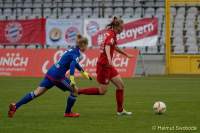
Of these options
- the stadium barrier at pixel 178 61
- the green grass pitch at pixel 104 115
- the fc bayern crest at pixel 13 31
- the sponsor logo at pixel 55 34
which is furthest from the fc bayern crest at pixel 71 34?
the green grass pitch at pixel 104 115

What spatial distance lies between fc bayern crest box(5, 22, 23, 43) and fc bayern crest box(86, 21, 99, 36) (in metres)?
3.97

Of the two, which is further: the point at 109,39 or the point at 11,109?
the point at 109,39

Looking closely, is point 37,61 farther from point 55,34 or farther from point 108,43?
point 108,43

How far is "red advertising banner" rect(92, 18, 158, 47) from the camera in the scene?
34.8 metres

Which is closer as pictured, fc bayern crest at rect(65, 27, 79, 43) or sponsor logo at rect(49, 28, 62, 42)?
fc bayern crest at rect(65, 27, 79, 43)

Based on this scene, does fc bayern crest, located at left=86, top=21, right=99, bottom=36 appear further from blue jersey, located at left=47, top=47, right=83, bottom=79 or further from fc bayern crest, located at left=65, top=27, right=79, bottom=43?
blue jersey, located at left=47, top=47, right=83, bottom=79

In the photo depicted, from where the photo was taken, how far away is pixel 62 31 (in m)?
35.6

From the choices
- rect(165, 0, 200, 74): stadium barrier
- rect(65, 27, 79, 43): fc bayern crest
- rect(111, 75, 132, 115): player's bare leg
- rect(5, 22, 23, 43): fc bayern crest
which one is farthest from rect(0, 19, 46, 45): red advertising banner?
rect(111, 75, 132, 115): player's bare leg

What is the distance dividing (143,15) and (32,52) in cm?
946

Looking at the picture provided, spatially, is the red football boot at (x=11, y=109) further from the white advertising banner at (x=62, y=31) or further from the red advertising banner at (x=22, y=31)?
the red advertising banner at (x=22, y=31)

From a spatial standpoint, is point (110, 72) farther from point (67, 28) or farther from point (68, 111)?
point (67, 28)

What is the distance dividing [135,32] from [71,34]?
12.0 feet

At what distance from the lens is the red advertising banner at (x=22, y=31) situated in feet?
117

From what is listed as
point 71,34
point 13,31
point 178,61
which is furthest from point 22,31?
point 178,61
